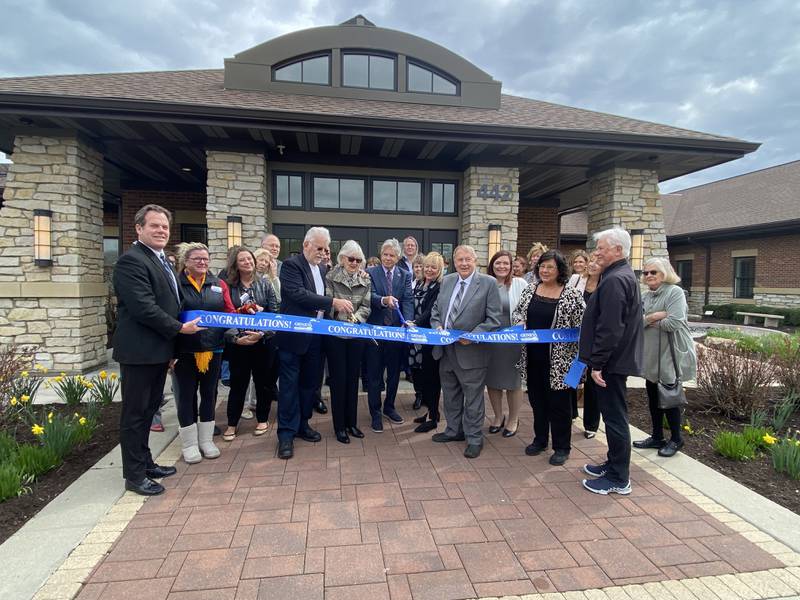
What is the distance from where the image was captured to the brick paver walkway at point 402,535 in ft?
7.42

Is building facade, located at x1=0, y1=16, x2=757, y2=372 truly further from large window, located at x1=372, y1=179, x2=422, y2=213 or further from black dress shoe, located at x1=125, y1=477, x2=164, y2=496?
black dress shoe, located at x1=125, y1=477, x2=164, y2=496

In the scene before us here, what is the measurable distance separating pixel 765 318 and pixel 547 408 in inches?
654

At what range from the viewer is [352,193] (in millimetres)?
8477

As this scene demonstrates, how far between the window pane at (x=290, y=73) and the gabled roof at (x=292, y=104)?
1.71 feet

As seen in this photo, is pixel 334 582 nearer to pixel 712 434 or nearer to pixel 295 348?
pixel 295 348

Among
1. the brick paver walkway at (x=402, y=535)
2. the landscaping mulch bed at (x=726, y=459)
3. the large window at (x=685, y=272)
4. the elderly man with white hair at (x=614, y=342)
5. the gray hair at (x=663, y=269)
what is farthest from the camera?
the large window at (x=685, y=272)

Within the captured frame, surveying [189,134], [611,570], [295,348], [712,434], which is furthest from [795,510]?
[189,134]

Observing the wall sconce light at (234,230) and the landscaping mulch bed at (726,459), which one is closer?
the landscaping mulch bed at (726,459)

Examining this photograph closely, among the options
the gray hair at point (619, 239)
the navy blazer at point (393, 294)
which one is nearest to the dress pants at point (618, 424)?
the gray hair at point (619, 239)

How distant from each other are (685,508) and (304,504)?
9.04 ft

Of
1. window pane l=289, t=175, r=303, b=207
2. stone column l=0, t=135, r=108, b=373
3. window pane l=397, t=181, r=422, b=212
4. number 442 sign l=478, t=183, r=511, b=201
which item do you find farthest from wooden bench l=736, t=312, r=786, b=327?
stone column l=0, t=135, r=108, b=373

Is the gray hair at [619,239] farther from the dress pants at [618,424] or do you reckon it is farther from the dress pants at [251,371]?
the dress pants at [251,371]

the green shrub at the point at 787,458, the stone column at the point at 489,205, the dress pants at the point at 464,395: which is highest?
the stone column at the point at 489,205

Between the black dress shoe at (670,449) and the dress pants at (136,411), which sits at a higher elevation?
the dress pants at (136,411)
